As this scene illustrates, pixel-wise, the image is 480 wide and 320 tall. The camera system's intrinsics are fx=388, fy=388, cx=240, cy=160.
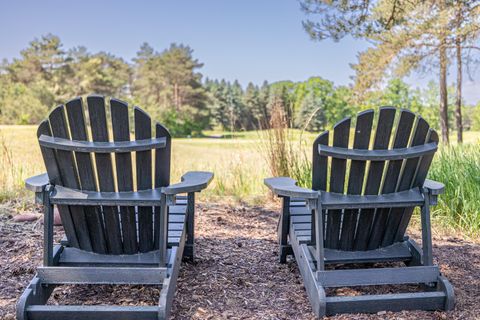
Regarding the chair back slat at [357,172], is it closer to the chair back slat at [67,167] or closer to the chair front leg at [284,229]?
the chair front leg at [284,229]

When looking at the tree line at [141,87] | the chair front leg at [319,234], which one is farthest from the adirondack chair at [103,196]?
the tree line at [141,87]

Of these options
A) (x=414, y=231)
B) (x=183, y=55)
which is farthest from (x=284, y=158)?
(x=183, y=55)

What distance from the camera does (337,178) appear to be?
1841 mm

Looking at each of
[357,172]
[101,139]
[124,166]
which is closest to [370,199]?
[357,172]

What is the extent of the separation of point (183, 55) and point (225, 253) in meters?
31.7

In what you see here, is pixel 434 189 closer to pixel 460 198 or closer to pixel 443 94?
pixel 460 198

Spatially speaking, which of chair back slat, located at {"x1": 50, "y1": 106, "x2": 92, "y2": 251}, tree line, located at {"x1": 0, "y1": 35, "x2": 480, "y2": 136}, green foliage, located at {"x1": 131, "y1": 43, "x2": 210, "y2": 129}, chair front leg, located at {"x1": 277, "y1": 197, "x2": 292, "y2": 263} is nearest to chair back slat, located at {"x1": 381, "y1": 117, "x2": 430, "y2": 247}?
chair front leg, located at {"x1": 277, "y1": 197, "x2": 292, "y2": 263}

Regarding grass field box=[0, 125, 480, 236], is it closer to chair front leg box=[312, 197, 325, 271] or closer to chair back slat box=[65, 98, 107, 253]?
chair front leg box=[312, 197, 325, 271]

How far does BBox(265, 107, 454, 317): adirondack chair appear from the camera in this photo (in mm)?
1763

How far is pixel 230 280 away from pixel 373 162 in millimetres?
1030

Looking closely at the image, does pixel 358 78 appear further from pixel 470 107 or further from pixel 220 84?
pixel 220 84

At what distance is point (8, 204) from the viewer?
3.74m

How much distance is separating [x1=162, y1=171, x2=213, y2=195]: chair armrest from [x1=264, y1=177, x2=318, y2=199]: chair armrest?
0.34 m

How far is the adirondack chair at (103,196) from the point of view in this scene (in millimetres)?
1706
